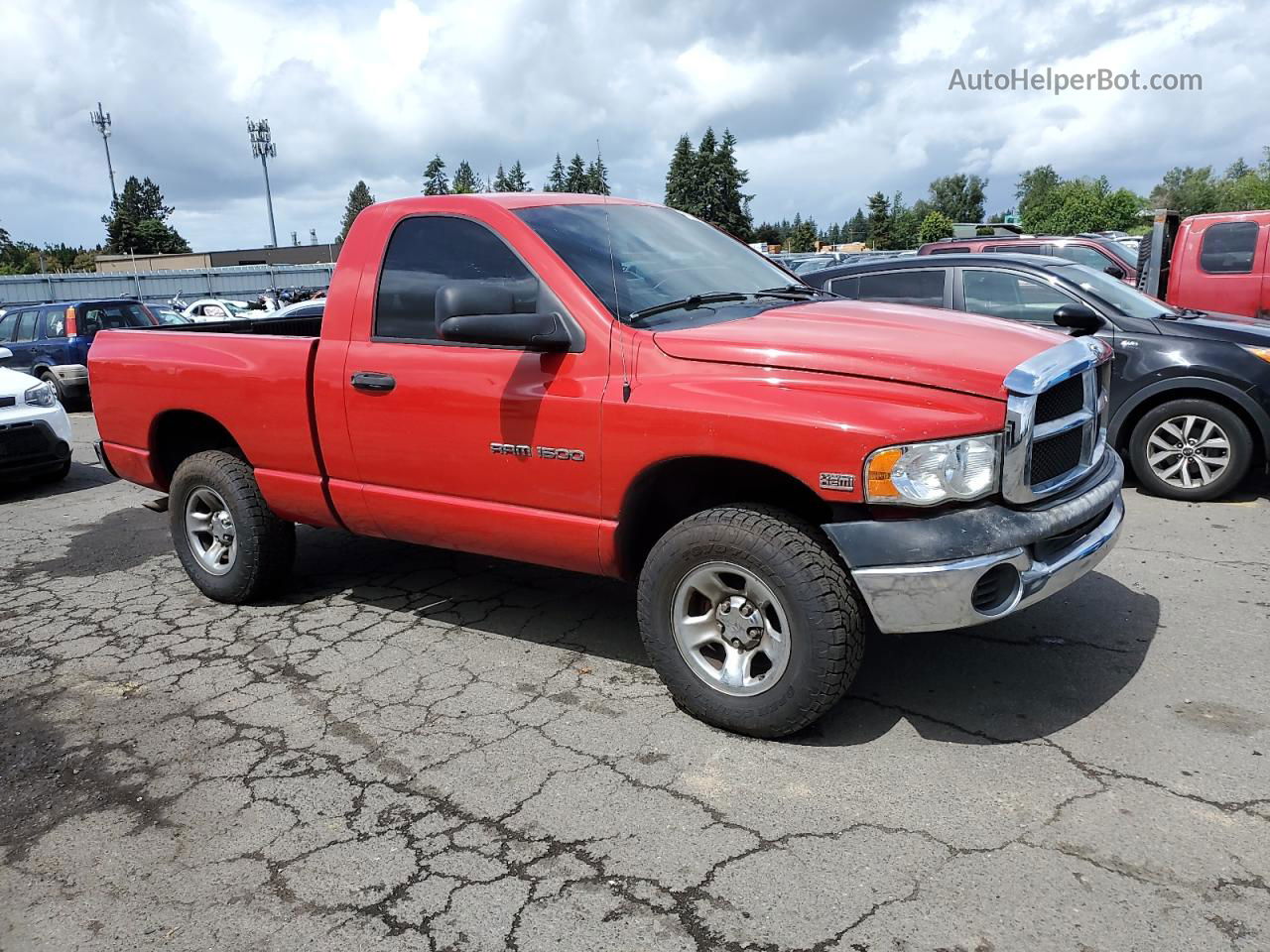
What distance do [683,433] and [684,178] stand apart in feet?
270

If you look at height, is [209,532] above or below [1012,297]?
below

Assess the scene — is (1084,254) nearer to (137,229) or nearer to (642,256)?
(642,256)

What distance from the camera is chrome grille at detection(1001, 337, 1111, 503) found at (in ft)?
9.91

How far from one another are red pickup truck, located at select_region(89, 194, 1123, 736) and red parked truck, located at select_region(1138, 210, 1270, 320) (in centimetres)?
688

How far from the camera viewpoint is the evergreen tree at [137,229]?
93.9 metres

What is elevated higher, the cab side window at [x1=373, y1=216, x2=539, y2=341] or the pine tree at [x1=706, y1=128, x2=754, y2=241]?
the pine tree at [x1=706, y1=128, x2=754, y2=241]

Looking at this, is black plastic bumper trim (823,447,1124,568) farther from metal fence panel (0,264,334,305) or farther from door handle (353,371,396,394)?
metal fence panel (0,264,334,305)

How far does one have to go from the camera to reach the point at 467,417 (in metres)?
3.84

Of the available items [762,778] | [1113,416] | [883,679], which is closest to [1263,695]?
[883,679]

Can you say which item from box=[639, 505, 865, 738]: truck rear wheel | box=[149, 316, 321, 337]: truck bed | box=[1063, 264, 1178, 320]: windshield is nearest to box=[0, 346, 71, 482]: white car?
box=[149, 316, 321, 337]: truck bed

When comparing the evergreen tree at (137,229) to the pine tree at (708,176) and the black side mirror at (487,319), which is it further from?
the black side mirror at (487,319)

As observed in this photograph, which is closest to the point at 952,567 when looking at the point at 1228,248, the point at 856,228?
the point at 1228,248

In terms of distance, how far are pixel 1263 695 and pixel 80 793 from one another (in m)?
4.41

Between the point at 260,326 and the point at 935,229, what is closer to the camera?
the point at 260,326
